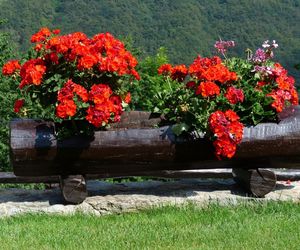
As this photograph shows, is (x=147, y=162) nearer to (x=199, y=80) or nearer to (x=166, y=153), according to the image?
(x=166, y=153)

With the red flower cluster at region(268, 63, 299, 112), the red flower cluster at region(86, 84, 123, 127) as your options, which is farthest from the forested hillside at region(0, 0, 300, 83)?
the red flower cluster at region(86, 84, 123, 127)

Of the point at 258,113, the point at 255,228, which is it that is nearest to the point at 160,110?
the point at 258,113

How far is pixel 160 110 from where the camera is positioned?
6.71 metres

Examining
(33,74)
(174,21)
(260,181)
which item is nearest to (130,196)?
(260,181)

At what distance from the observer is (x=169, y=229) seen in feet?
18.0

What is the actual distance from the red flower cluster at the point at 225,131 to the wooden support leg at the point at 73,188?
1.36 meters

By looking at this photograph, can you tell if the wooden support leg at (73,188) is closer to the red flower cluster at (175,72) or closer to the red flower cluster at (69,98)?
the red flower cluster at (69,98)

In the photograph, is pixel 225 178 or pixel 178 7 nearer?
pixel 225 178

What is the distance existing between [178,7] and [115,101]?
14316 centimetres

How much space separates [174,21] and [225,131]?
130 metres

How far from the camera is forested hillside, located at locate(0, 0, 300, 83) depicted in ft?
401

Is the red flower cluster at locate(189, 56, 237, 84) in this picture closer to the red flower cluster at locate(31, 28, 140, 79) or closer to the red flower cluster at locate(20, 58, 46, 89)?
the red flower cluster at locate(31, 28, 140, 79)

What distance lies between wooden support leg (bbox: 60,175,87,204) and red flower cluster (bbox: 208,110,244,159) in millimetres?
1363

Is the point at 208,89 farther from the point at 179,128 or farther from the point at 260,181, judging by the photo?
the point at 260,181
